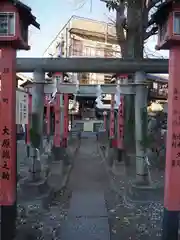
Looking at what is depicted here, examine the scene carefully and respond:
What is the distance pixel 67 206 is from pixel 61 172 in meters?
3.55

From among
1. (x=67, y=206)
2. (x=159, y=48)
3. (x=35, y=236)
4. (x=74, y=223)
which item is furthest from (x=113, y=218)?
(x=159, y=48)

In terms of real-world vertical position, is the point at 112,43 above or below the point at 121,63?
above

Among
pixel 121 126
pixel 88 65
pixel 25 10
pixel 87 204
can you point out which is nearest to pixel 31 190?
pixel 87 204

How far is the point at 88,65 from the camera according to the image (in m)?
8.70

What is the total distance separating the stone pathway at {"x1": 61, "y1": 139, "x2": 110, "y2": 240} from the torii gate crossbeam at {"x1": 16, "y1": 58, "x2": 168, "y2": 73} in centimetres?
355

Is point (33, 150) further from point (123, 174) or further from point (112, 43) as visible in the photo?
point (112, 43)

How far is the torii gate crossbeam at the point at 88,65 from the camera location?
866 centimetres

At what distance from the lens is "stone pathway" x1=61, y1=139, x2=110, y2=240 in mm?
6150

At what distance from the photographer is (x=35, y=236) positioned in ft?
19.4

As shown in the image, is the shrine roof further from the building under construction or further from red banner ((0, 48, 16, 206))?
the building under construction

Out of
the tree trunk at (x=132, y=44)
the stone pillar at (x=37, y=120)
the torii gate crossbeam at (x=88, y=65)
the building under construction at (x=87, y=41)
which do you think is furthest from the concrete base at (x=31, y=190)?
the building under construction at (x=87, y=41)

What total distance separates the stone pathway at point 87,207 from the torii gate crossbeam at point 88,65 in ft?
11.7

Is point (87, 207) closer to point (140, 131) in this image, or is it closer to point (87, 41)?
point (140, 131)

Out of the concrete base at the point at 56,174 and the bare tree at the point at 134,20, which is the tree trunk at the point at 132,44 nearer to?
the bare tree at the point at 134,20
